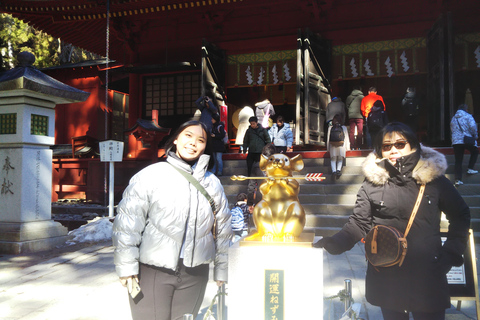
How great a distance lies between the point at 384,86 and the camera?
1512 cm

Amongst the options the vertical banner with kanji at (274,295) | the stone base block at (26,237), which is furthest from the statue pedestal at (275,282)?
the stone base block at (26,237)

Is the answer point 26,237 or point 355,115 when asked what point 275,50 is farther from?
point 26,237

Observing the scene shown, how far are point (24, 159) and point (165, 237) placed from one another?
5653 millimetres

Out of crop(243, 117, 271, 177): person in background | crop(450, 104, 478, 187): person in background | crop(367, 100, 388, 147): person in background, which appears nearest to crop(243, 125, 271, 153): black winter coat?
crop(243, 117, 271, 177): person in background

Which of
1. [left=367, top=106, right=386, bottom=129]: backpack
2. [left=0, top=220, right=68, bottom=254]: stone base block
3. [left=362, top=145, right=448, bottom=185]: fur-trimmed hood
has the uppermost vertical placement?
[left=367, top=106, right=386, bottom=129]: backpack

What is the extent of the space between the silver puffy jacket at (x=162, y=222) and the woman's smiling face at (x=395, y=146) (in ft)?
3.96

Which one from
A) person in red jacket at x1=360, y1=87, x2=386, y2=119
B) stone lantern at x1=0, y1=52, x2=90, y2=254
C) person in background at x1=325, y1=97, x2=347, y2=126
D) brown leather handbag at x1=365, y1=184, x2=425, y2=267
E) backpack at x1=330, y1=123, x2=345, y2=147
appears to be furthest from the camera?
person in background at x1=325, y1=97, x2=347, y2=126

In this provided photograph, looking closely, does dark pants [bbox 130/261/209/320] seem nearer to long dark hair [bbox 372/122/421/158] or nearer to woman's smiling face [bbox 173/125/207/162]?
woman's smiling face [bbox 173/125/207/162]

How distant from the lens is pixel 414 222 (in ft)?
7.66

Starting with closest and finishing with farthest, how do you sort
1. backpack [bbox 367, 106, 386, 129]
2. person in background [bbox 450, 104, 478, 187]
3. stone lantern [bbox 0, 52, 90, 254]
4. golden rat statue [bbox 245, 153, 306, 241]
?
golden rat statue [bbox 245, 153, 306, 241], stone lantern [bbox 0, 52, 90, 254], person in background [bbox 450, 104, 478, 187], backpack [bbox 367, 106, 386, 129]

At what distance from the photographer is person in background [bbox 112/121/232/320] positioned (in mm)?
2336

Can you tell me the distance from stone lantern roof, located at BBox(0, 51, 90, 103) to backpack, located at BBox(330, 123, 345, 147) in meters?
5.22

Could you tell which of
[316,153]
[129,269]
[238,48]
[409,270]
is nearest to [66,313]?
[129,269]

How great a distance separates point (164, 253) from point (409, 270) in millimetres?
1451
